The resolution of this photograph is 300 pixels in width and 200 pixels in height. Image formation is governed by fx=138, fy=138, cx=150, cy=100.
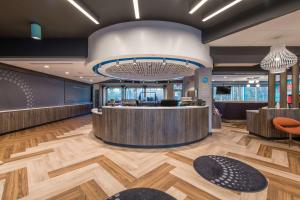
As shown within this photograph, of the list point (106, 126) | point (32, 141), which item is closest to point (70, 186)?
point (106, 126)

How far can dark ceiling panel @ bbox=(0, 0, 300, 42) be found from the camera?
271 cm

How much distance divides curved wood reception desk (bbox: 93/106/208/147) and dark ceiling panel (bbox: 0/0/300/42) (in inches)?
87.6

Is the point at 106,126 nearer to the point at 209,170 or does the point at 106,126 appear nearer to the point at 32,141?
the point at 32,141

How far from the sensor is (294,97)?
15.8ft

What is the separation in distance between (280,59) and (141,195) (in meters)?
4.08

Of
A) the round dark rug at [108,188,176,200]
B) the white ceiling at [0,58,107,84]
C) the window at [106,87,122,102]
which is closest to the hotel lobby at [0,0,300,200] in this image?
the round dark rug at [108,188,176,200]

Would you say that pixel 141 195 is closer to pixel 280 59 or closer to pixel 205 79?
pixel 280 59

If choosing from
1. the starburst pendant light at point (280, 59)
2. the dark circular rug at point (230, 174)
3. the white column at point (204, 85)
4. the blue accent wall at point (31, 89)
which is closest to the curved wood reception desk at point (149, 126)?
the dark circular rug at point (230, 174)

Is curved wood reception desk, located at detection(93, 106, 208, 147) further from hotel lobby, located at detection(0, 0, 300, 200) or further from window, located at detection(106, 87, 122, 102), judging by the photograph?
window, located at detection(106, 87, 122, 102)

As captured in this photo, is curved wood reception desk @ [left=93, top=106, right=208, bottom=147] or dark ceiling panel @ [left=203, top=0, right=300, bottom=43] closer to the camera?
dark ceiling panel @ [left=203, top=0, right=300, bottom=43]

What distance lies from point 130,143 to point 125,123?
1.81 feet

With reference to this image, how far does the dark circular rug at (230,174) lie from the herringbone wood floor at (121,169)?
119 millimetres

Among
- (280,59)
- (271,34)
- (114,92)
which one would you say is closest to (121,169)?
(280,59)

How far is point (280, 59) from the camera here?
3205mm
